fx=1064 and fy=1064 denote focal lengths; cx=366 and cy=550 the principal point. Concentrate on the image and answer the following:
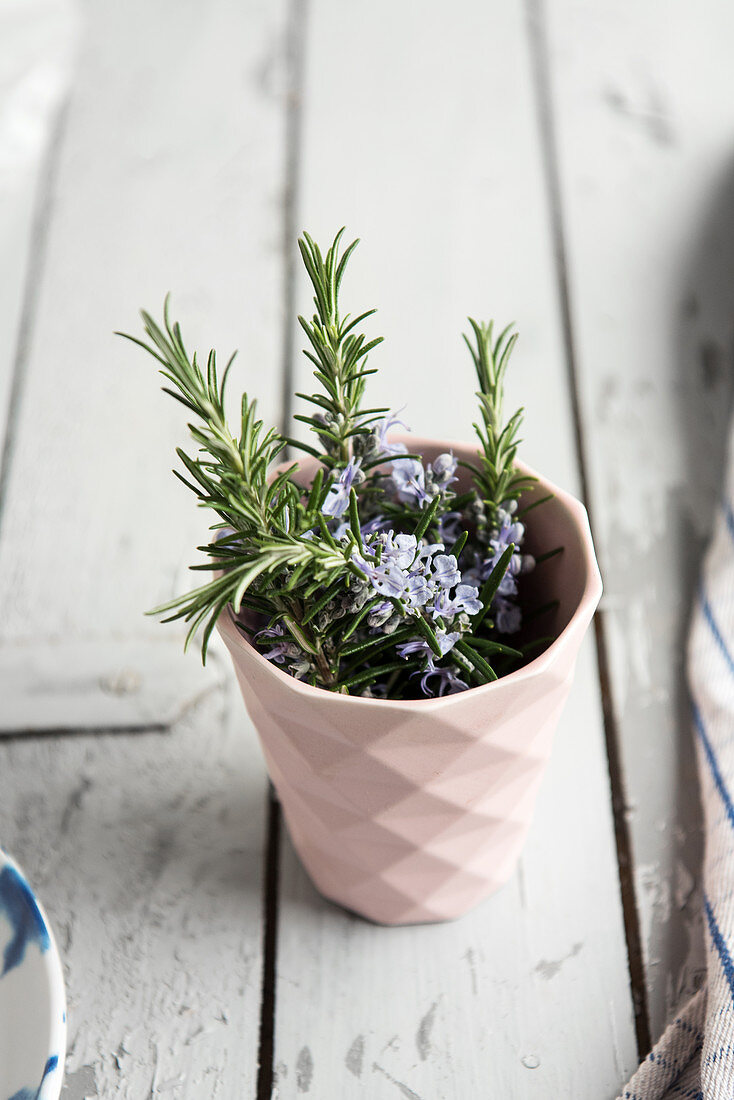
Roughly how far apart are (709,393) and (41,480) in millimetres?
394

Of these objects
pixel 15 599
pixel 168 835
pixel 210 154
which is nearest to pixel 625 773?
pixel 168 835

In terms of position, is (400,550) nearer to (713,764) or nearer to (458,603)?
(458,603)

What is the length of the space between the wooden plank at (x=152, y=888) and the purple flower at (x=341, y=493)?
190mm

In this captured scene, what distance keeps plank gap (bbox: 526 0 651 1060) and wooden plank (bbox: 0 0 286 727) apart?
0.59ft

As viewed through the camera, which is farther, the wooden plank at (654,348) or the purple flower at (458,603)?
the wooden plank at (654,348)

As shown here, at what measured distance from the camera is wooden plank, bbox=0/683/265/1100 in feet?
1.37

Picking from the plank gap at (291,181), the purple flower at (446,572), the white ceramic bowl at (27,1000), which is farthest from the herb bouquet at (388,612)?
the plank gap at (291,181)

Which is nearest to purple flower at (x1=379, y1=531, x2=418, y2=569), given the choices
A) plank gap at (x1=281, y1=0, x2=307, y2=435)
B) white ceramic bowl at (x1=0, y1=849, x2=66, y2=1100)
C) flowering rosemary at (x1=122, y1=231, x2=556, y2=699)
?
flowering rosemary at (x1=122, y1=231, x2=556, y2=699)

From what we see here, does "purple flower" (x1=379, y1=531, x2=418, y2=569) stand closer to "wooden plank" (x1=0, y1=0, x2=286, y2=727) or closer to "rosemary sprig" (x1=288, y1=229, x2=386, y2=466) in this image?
"rosemary sprig" (x1=288, y1=229, x2=386, y2=466)

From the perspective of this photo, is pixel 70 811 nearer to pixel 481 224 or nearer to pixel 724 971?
pixel 724 971

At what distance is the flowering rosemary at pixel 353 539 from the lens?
0.31 m

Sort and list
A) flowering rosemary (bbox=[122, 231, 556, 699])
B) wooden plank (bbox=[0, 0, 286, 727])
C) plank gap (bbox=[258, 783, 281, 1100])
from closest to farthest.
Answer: flowering rosemary (bbox=[122, 231, 556, 699]), plank gap (bbox=[258, 783, 281, 1100]), wooden plank (bbox=[0, 0, 286, 727])

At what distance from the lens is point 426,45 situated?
2.69ft

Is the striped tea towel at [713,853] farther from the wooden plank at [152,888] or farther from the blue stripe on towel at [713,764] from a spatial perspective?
the wooden plank at [152,888]
